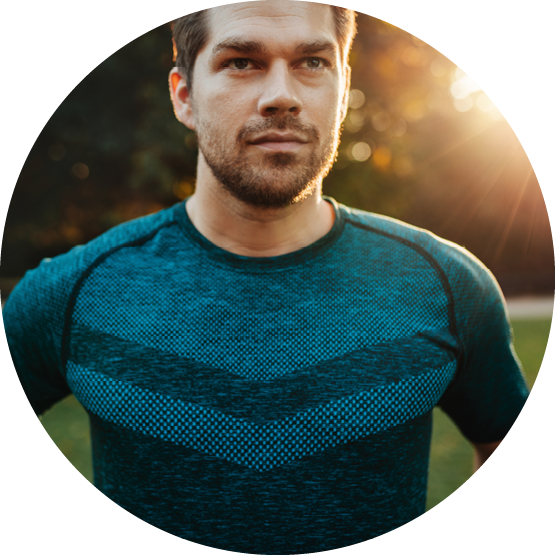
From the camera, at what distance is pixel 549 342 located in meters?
1.64

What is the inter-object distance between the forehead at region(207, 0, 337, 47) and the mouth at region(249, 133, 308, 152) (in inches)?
10.5

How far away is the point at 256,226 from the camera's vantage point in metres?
1.40

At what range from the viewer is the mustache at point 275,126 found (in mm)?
1258

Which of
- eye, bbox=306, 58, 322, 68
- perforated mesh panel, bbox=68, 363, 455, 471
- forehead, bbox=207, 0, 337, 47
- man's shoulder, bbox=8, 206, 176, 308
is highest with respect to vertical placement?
forehead, bbox=207, 0, 337, 47

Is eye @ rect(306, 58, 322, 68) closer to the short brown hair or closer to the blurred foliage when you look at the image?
the short brown hair

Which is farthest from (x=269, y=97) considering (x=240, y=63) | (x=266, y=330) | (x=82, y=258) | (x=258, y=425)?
(x=258, y=425)

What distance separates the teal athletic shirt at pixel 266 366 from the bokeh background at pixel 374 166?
39 centimetres

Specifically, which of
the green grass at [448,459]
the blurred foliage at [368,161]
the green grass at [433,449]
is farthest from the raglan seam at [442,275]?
the green grass at [433,449]

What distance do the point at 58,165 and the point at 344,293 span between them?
167 centimetres

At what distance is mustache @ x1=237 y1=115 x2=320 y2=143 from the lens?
126cm

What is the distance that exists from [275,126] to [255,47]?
0.24 m

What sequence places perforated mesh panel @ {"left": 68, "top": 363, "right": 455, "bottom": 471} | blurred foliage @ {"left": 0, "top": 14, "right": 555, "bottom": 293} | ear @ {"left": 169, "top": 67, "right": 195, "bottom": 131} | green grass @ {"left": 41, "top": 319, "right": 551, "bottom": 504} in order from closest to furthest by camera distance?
perforated mesh panel @ {"left": 68, "top": 363, "right": 455, "bottom": 471} → ear @ {"left": 169, "top": 67, "right": 195, "bottom": 131} → blurred foliage @ {"left": 0, "top": 14, "right": 555, "bottom": 293} → green grass @ {"left": 41, "top": 319, "right": 551, "bottom": 504}

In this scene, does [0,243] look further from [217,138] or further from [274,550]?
[274,550]

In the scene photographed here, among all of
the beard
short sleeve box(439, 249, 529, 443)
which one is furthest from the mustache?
short sleeve box(439, 249, 529, 443)
